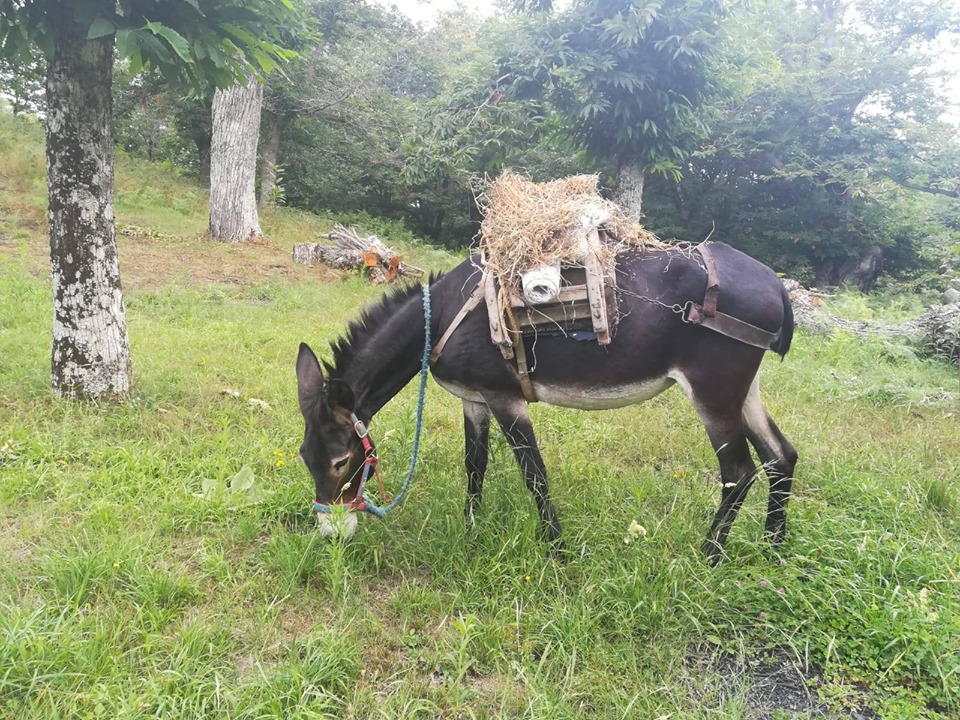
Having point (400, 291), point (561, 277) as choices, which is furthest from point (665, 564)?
point (400, 291)

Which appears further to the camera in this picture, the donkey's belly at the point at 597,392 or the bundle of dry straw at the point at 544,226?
the donkey's belly at the point at 597,392

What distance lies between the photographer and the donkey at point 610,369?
2887 millimetres

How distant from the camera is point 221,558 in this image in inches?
111

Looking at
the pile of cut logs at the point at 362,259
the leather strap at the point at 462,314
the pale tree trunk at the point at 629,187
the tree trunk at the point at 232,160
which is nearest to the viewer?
the leather strap at the point at 462,314

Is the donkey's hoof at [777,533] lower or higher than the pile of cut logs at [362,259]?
lower

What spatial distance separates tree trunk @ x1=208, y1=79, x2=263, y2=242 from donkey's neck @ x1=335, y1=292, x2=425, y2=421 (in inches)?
385

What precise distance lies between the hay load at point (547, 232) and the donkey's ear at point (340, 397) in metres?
0.98

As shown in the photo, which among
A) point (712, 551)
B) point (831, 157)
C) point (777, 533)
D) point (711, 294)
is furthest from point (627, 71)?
point (831, 157)

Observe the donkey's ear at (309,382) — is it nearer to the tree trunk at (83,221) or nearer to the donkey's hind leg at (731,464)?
the donkey's hind leg at (731,464)

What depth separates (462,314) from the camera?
118 inches

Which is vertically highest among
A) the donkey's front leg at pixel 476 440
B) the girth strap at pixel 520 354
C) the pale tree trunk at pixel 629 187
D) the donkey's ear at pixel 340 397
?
the pale tree trunk at pixel 629 187

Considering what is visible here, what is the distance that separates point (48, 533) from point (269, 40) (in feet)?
11.9

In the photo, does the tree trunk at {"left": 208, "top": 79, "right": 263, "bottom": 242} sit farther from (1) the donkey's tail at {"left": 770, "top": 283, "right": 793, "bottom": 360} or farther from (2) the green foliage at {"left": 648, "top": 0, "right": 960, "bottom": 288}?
(1) the donkey's tail at {"left": 770, "top": 283, "right": 793, "bottom": 360}

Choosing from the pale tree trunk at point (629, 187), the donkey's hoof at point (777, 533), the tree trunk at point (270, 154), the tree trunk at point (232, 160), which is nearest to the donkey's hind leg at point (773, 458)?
the donkey's hoof at point (777, 533)
